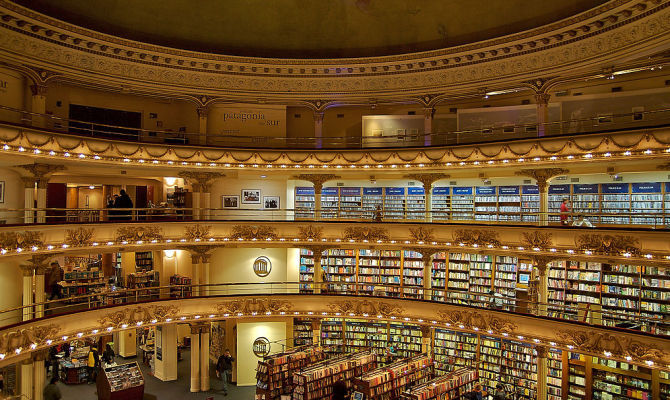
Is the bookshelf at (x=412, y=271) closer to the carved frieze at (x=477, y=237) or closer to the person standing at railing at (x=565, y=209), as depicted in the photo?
the carved frieze at (x=477, y=237)

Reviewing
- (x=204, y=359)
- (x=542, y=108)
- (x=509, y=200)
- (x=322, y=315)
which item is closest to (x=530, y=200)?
(x=509, y=200)

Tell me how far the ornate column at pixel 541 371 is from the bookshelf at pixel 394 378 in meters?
3.25

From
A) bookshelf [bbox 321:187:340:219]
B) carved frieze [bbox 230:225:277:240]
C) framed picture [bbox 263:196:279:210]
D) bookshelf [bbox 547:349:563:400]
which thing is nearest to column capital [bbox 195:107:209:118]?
framed picture [bbox 263:196:279:210]

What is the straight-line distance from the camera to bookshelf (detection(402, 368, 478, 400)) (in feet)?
41.6

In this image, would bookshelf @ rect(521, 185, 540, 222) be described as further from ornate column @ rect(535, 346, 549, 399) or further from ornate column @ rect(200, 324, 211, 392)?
ornate column @ rect(200, 324, 211, 392)

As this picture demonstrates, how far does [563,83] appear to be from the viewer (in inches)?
667

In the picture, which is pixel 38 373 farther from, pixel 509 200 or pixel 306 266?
pixel 509 200

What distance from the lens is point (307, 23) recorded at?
19.2 m

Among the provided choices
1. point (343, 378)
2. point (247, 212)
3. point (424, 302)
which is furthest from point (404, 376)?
point (247, 212)

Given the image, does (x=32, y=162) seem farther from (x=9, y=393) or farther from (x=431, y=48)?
(x=431, y=48)

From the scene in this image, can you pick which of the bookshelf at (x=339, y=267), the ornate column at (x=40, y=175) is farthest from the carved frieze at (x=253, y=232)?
the ornate column at (x=40, y=175)

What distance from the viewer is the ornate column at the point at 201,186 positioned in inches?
734

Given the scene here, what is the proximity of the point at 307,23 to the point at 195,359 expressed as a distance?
536 inches

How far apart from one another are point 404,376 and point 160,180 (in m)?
13.5
